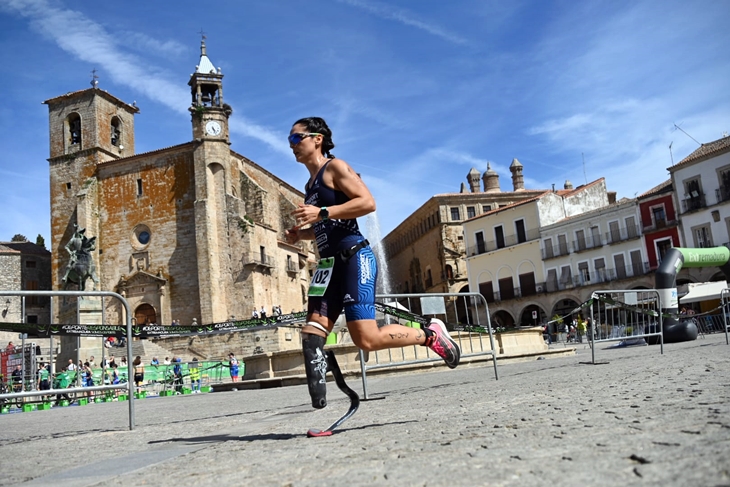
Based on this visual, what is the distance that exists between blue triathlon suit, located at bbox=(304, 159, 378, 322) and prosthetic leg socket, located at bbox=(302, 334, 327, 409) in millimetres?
162

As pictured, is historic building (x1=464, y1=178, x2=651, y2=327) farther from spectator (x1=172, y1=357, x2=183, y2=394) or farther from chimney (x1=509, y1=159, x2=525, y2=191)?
spectator (x1=172, y1=357, x2=183, y2=394)

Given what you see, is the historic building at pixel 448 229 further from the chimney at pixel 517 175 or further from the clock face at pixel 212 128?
the clock face at pixel 212 128

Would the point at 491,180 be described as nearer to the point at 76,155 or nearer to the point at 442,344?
the point at 76,155

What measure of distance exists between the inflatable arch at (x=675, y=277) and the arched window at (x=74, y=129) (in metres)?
40.6

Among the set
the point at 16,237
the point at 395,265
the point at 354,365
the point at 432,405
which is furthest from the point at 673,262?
the point at 16,237

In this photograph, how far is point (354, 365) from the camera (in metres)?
14.2

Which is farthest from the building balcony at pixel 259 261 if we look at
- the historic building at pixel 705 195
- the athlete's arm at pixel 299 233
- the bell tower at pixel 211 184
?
the athlete's arm at pixel 299 233

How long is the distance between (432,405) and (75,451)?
251cm

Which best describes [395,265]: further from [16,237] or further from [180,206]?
[16,237]

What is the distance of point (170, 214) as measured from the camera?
42.7 metres

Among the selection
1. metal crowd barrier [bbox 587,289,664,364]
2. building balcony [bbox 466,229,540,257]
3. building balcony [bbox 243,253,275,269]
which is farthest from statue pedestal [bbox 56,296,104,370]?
building balcony [bbox 466,229,540,257]

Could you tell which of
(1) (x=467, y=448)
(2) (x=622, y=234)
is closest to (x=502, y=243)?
(2) (x=622, y=234)

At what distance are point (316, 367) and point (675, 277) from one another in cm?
1574

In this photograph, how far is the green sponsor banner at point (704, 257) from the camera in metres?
18.8
